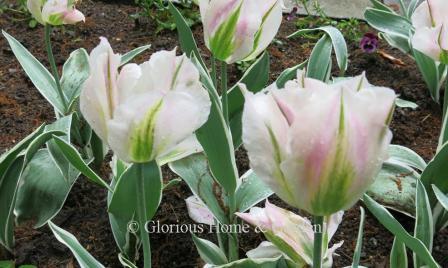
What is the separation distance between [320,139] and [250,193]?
2.24ft

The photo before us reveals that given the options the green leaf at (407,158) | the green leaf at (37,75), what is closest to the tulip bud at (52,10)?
the green leaf at (37,75)

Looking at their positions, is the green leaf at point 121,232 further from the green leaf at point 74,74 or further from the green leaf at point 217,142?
the green leaf at point 74,74

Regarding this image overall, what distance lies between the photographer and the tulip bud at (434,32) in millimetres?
1154

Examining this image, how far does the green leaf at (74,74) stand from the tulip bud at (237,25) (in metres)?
0.56

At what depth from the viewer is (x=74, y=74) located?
1.57m

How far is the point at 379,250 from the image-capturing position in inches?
53.8

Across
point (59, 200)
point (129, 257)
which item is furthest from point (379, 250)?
point (59, 200)

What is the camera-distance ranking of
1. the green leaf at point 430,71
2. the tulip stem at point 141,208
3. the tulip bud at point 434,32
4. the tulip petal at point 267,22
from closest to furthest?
the tulip stem at point 141,208
the tulip petal at point 267,22
the tulip bud at point 434,32
the green leaf at point 430,71

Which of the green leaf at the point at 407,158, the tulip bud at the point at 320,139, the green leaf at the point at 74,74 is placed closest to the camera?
the tulip bud at the point at 320,139

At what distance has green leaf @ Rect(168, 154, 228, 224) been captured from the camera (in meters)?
1.22

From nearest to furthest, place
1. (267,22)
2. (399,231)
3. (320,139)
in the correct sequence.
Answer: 1. (320,139)
2. (399,231)
3. (267,22)

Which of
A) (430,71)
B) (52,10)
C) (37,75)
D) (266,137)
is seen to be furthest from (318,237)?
(430,71)

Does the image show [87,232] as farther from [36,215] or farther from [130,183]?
[130,183]

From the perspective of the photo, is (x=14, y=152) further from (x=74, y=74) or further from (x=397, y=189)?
(x=397, y=189)
